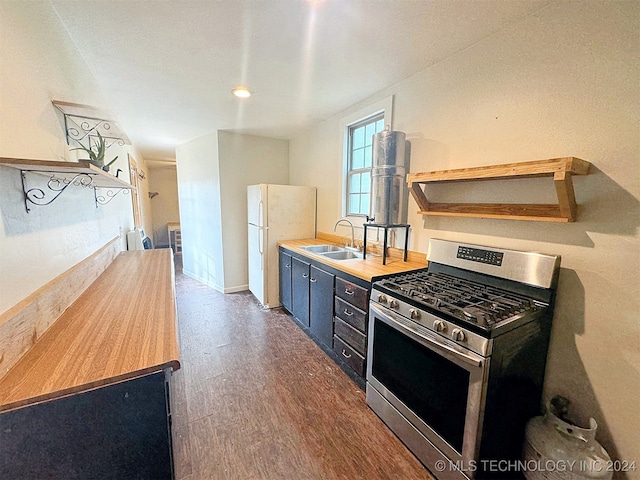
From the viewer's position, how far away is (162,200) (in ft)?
25.4

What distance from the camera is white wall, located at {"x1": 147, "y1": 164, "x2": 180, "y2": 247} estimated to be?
25.0 feet

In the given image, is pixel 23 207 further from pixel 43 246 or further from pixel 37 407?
pixel 37 407

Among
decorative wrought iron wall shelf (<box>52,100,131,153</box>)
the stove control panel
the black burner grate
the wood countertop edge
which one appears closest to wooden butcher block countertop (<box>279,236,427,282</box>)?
the black burner grate

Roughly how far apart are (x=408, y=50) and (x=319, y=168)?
1885mm

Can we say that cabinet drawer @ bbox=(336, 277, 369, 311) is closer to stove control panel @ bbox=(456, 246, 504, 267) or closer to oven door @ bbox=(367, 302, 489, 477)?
oven door @ bbox=(367, 302, 489, 477)

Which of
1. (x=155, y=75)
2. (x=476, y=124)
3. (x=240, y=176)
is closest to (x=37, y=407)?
(x=155, y=75)

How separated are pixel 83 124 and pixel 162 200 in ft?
21.6

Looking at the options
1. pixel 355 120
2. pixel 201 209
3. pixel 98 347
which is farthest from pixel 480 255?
pixel 201 209

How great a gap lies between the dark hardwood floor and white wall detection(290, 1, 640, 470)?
3.26 feet

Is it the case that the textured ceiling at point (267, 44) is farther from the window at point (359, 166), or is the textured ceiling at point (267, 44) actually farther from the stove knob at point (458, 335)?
the stove knob at point (458, 335)

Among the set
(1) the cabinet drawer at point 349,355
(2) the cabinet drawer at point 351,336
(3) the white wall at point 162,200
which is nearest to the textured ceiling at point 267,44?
(2) the cabinet drawer at point 351,336

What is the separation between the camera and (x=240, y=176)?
3.97 meters

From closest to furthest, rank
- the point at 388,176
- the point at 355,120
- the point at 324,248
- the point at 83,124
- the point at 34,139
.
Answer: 1. the point at 34,139
2. the point at 83,124
3. the point at 388,176
4. the point at 355,120
5. the point at 324,248

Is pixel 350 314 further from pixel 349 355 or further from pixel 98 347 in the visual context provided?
pixel 98 347
